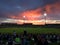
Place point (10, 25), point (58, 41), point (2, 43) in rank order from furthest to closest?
point (10, 25) → point (58, 41) → point (2, 43)

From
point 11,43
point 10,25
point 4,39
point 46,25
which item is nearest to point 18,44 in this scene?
point 11,43

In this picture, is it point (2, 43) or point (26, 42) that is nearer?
point (26, 42)

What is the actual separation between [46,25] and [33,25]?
33.4ft

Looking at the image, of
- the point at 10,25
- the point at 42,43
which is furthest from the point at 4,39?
the point at 10,25

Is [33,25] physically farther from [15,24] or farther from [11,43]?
[11,43]

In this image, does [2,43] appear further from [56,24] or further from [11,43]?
[56,24]

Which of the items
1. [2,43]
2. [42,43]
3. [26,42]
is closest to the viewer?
[42,43]

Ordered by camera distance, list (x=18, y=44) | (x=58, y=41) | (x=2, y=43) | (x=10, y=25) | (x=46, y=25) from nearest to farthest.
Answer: (x=18, y=44)
(x=2, y=43)
(x=58, y=41)
(x=46, y=25)
(x=10, y=25)

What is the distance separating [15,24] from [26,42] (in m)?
58.8

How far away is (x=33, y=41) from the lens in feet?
61.4

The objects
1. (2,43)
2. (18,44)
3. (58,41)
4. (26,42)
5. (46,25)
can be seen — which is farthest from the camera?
(46,25)

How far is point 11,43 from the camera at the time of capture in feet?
55.7

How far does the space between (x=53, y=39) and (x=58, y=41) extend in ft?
3.79

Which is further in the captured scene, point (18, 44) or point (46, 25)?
point (46, 25)
